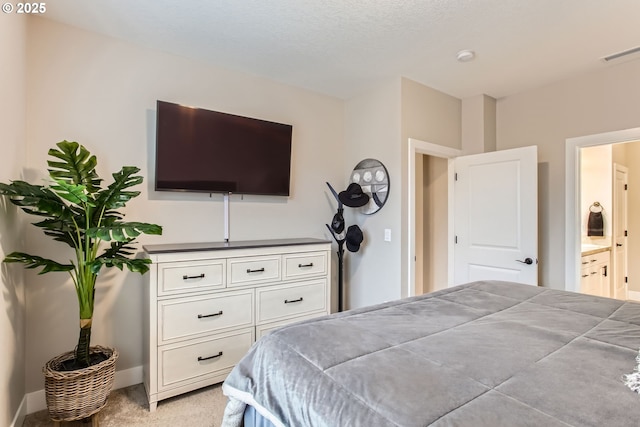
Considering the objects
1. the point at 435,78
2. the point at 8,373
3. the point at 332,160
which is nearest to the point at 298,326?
the point at 8,373

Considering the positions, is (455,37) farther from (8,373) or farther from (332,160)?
(8,373)

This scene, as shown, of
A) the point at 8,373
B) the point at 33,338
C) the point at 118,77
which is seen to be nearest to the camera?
the point at 8,373

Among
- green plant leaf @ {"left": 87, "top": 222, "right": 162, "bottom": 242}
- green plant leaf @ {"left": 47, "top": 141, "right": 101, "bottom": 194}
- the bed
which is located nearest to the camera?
the bed

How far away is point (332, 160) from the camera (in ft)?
12.4

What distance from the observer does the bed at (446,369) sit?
0.83 metres

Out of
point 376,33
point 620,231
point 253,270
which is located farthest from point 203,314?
point 620,231

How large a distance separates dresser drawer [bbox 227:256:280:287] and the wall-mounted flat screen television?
71cm

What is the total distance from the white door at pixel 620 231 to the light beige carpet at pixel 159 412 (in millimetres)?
5232

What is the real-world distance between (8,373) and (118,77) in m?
2.08

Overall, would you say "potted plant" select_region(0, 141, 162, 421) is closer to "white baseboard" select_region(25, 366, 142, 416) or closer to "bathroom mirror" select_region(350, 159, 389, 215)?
"white baseboard" select_region(25, 366, 142, 416)

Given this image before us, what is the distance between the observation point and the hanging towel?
4.62 m

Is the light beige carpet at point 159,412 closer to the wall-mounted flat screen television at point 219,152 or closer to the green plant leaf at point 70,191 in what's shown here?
the green plant leaf at point 70,191

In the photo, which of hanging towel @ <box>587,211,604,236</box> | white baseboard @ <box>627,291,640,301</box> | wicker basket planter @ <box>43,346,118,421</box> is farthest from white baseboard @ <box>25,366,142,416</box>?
white baseboard @ <box>627,291,640,301</box>

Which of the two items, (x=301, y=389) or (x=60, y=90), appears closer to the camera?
Result: (x=301, y=389)
